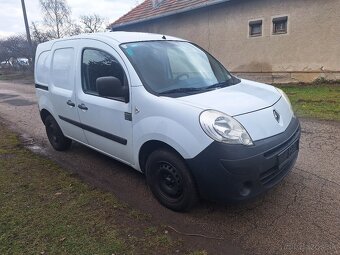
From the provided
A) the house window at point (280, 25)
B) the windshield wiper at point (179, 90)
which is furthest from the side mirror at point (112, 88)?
the house window at point (280, 25)

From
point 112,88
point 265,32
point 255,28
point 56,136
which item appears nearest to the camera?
point 112,88

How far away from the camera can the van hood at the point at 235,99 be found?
9.70ft

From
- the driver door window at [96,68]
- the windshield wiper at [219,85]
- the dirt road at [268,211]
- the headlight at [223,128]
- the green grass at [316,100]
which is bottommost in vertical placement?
the dirt road at [268,211]

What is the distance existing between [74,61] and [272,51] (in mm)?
10054

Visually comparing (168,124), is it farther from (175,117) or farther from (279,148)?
(279,148)

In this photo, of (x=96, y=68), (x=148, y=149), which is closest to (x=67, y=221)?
(x=148, y=149)

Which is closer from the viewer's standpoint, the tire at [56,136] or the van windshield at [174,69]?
the van windshield at [174,69]

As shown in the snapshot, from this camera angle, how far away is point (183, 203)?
3.14 meters

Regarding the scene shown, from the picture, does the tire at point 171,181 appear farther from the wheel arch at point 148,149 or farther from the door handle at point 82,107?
the door handle at point 82,107

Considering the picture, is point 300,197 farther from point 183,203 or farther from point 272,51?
point 272,51

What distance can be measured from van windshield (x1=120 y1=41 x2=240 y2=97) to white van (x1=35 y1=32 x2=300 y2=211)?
0.04 feet

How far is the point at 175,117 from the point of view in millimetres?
2971

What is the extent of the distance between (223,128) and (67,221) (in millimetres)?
1840

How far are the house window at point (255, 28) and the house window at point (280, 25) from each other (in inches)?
24.2
